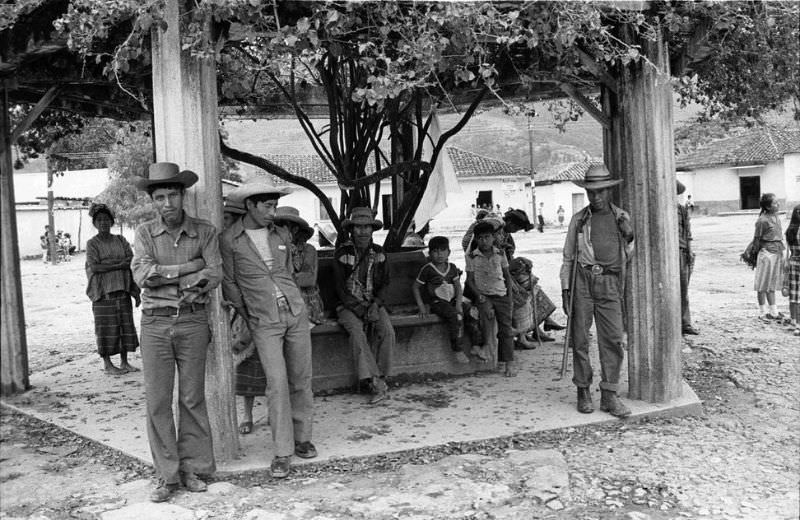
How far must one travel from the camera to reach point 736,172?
49.9 m

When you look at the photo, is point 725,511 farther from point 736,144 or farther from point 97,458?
point 736,144

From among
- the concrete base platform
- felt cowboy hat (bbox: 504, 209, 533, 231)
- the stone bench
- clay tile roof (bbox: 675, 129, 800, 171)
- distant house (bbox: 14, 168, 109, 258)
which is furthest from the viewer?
clay tile roof (bbox: 675, 129, 800, 171)

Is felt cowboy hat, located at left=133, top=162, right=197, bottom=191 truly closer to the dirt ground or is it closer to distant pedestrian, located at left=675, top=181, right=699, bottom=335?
the dirt ground

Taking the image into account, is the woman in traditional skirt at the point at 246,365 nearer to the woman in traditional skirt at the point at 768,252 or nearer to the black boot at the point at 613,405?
the black boot at the point at 613,405

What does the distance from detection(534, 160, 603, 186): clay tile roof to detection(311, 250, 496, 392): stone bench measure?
141ft

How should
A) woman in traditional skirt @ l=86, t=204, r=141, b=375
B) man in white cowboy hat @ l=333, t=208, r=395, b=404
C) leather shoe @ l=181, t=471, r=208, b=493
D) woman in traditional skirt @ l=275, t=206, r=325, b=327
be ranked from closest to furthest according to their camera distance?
leather shoe @ l=181, t=471, r=208, b=493
woman in traditional skirt @ l=275, t=206, r=325, b=327
man in white cowboy hat @ l=333, t=208, r=395, b=404
woman in traditional skirt @ l=86, t=204, r=141, b=375

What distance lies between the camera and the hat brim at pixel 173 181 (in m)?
5.12

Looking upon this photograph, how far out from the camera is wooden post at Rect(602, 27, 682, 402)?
6641 mm

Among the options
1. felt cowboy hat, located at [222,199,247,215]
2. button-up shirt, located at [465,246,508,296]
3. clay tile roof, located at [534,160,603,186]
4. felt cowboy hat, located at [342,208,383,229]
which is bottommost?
button-up shirt, located at [465,246,508,296]

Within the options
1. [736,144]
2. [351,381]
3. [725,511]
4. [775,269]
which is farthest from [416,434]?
[736,144]

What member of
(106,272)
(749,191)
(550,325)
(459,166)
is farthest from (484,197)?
(106,272)

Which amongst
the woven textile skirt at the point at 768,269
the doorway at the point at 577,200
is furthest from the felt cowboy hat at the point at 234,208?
the doorway at the point at 577,200

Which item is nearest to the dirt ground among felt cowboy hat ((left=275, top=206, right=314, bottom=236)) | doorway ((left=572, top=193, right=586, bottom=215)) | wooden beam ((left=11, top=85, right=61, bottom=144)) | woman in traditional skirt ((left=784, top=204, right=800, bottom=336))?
felt cowboy hat ((left=275, top=206, right=314, bottom=236))

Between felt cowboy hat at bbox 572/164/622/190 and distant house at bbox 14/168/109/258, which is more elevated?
distant house at bbox 14/168/109/258
